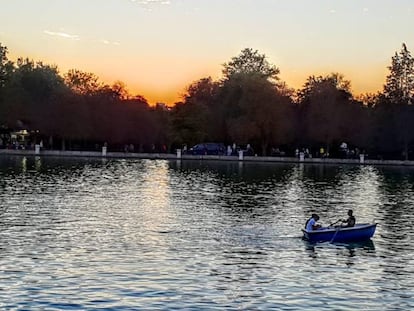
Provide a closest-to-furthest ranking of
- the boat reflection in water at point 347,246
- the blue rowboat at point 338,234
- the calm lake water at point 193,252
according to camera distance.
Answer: the calm lake water at point 193,252 → the boat reflection in water at point 347,246 → the blue rowboat at point 338,234

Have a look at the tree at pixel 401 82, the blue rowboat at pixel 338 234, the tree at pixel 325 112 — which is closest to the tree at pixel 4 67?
the tree at pixel 325 112

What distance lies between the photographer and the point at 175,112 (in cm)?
11381

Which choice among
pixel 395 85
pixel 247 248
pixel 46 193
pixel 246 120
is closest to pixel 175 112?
pixel 246 120

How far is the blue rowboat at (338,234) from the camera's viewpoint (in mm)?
29775

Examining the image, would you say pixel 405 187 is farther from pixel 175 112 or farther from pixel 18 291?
pixel 175 112

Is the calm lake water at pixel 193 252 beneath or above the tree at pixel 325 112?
beneath

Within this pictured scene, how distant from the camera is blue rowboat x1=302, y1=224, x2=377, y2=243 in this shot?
29.8 metres

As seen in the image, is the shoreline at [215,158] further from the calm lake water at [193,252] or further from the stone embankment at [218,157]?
the calm lake water at [193,252]

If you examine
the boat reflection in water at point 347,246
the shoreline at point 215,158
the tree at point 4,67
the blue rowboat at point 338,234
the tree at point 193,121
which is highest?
the tree at point 4,67

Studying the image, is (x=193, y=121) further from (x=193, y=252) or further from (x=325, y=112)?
(x=193, y=252)

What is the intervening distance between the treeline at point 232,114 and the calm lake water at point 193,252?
51615mm

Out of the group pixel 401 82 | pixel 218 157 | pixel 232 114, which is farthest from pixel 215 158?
pixel 401 82

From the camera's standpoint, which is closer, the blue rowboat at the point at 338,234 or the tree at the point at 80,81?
the blue rowboat at the point at 338,234

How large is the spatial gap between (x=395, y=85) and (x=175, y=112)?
108 ft
